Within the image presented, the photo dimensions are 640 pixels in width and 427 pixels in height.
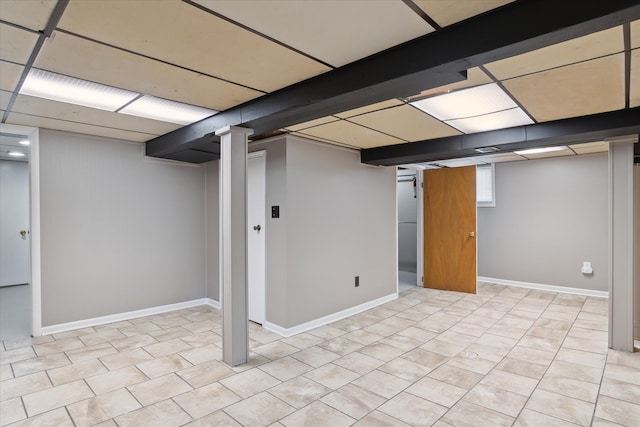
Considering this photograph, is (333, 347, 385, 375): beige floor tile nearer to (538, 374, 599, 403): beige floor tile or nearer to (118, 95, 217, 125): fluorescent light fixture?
(538, 374, 599, 403): beige floor tile

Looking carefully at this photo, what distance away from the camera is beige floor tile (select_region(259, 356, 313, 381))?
2.96 m

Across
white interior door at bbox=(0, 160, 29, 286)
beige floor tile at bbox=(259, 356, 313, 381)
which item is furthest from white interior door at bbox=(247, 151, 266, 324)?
white interior door at bbox=(0, 160, 29, 286)

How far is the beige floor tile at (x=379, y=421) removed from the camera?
226 cm

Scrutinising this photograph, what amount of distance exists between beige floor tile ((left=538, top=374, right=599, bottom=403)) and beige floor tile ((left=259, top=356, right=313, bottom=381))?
75.6 inches

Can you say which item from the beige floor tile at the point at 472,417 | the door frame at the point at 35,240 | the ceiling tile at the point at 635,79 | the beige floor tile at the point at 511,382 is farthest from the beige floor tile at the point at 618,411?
the door frame at the point at 35,240

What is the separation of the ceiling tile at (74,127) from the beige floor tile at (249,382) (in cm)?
292

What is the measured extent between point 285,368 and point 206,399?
74 centimetres

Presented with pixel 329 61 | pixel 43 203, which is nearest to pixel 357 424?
pixel 329 61

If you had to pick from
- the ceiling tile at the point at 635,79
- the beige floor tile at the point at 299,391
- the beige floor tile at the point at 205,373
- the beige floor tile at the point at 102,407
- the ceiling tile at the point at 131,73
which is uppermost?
the ceiling tile at the point at 131,73

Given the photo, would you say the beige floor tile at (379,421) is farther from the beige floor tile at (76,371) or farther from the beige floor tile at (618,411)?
the beige floor tile at (76,371)

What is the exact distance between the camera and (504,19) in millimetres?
1593

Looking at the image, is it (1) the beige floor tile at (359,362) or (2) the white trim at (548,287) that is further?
(2) the white trim at (548,287)

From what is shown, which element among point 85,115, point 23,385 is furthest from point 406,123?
point 23,385

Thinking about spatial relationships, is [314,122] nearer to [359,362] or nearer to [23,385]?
[359,362]
